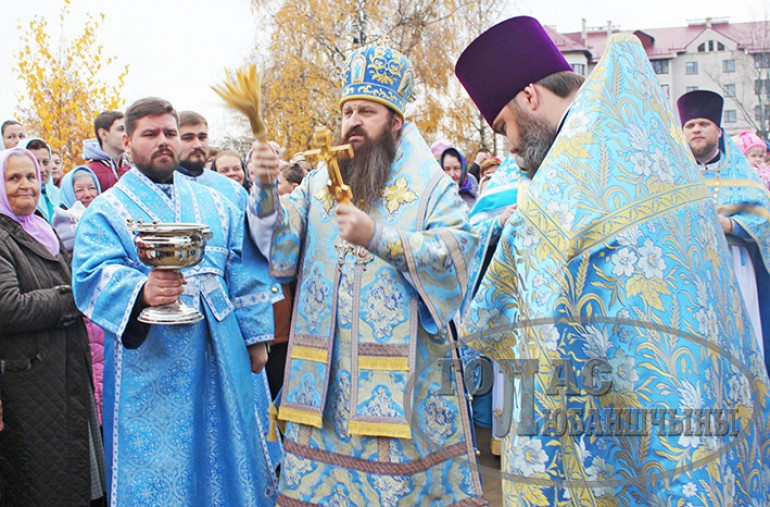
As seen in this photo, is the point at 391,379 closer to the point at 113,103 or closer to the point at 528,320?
the point at 528,320

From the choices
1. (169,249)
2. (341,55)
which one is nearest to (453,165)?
(169,249)

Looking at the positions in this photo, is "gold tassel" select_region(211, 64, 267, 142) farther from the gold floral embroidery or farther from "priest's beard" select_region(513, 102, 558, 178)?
"priest's beard" select_region(513, 102, 558, 178)

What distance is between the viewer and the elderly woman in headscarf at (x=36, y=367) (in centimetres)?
361

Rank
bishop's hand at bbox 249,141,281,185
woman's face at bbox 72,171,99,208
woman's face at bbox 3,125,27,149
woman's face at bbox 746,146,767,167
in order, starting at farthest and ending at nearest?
woman's face at bbox 746,146,767,167
woman's face at bbox 3,125,27,149
woman's face at bbox 72,171,99,208
bishop's hand at bbox 249,141,281,185

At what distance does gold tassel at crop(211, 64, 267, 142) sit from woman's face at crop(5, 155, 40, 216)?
1.76 metres

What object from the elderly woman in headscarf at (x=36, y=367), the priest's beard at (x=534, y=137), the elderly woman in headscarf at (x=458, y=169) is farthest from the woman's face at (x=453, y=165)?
the priest's beard at (x=534, y=137)

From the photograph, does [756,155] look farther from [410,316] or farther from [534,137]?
[534,137]

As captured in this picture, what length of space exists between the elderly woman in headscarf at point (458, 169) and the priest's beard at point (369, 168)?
443 centimetres

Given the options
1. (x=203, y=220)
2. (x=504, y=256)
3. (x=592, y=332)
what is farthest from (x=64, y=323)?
(x=592, y=332)

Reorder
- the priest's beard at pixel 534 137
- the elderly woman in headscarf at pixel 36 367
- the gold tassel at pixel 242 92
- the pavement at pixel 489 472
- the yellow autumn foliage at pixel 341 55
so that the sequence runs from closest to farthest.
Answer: the priest's beard at pixel 534 137
the gold tassel at pixel 242 92
the elderly woman in headscarf at pixel 36 367
the pavement at pixel 489 472
the yellow autumn foliage at pixel 341 55

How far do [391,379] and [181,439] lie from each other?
1.06 metres

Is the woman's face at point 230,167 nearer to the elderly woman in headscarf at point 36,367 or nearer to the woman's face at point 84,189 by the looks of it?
the woman's face at point 84,189

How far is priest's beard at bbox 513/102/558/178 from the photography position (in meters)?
2.34

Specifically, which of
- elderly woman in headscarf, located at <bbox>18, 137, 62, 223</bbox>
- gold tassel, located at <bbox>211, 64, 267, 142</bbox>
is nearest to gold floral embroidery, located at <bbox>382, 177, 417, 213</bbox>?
gold tassel, located at <bbox>211, 64, 267, 142</bbox>
